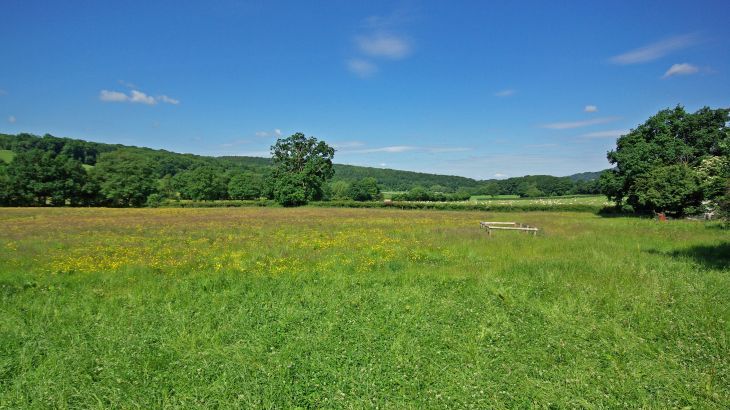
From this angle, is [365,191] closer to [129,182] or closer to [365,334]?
[129,182]

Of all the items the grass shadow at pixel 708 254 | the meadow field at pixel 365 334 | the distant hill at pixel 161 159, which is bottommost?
the meadow field at pixel 365 334

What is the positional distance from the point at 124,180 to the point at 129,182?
974 mm

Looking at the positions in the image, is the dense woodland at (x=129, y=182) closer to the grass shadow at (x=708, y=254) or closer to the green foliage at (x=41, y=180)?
the green foliage at (x=41, y=180)

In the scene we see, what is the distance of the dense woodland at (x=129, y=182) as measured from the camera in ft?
216

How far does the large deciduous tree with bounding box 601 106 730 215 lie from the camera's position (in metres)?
36.9

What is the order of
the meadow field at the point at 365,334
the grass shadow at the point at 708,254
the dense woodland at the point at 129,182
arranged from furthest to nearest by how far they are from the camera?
1. the dense woodland at the point at 129,182
2. the grass shadow at the point at 708,254
3. the meadow field at the point at 365,334

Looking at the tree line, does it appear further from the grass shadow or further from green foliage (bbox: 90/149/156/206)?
the grass shadow

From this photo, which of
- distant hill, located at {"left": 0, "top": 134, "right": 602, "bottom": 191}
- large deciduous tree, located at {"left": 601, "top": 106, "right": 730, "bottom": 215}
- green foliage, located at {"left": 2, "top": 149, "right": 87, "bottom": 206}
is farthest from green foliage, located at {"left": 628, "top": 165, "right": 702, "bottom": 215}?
green foliage, located at {"left": 2, "top": 149, "right": 87, "bottom": 206}

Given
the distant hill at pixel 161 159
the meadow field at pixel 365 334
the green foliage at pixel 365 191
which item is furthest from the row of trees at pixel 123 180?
the meadow field at pixel 365 334

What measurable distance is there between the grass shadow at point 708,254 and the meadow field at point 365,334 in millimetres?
273

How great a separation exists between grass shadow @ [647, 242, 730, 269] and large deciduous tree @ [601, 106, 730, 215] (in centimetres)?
2460

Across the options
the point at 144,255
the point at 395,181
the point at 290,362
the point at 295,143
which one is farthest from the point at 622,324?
the point at 395,181

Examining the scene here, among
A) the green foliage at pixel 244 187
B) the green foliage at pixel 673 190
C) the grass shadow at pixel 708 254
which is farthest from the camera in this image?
the green foliage at pixel 244 187

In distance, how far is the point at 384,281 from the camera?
38.2 ft
